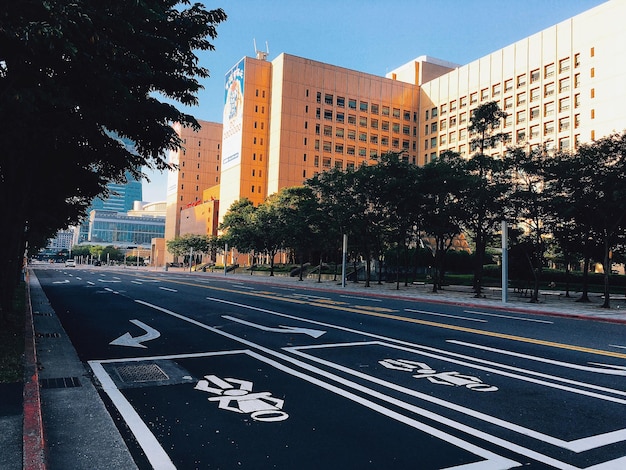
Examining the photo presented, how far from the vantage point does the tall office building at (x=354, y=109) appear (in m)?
70.4

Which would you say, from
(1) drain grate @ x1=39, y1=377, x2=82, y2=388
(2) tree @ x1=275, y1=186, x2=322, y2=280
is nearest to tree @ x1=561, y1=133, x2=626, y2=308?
(2) tree @ x1=275, y1=186, x2=322, y2=280

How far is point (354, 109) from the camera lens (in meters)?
92.2

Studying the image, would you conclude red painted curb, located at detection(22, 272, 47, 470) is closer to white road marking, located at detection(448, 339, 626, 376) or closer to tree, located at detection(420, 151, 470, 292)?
white road marking, located at detection(448, 339, 626, 376)

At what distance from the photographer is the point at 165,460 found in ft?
13.5

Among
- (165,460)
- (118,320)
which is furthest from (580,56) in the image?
(165,460)

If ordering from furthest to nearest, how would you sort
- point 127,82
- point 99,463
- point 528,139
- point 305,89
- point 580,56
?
point 305,89 → point 528,139 → point 580,56 → point 127,82 → point 99,463

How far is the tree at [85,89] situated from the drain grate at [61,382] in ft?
12.7

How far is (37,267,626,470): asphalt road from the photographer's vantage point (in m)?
Answer: 4.30

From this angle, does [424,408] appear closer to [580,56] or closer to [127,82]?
[127,82]

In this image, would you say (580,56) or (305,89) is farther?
(305,89)

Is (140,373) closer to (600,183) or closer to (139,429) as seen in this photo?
(139,429)

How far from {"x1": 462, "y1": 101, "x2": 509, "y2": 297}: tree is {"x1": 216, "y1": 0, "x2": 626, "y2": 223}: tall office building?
4204 cm

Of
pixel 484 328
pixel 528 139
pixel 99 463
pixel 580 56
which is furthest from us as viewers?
pixel 528 139

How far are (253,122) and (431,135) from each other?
113 feet
